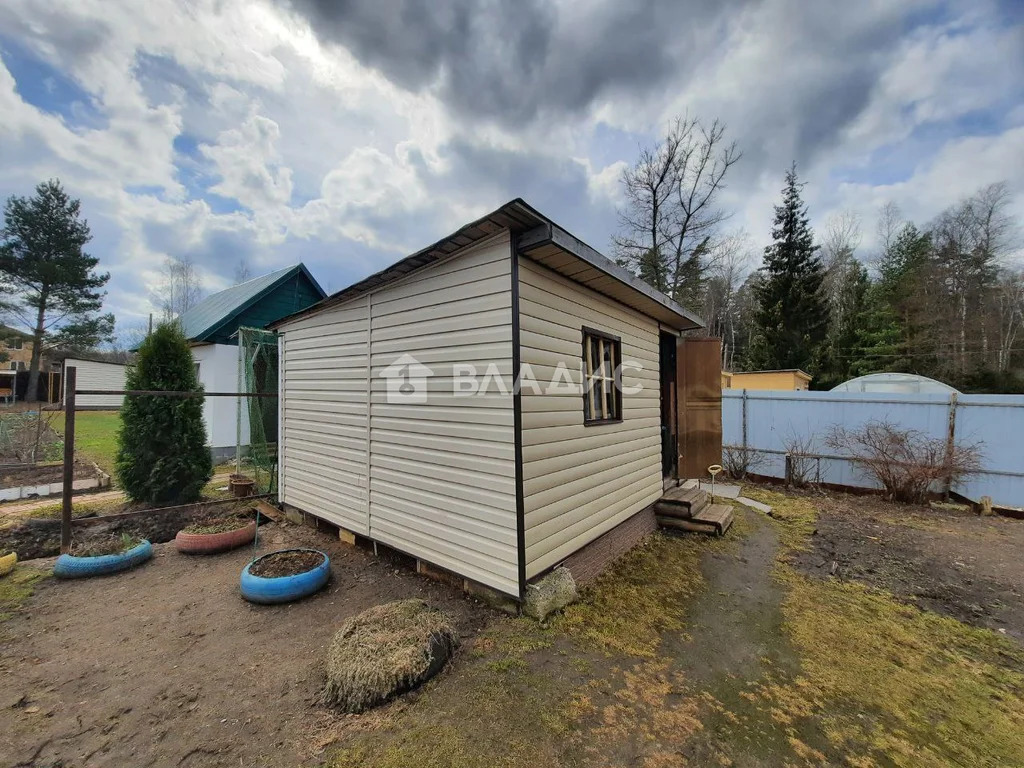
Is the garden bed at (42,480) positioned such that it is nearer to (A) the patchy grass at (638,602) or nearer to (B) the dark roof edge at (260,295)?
(B) the dark roof edge at (260,295)

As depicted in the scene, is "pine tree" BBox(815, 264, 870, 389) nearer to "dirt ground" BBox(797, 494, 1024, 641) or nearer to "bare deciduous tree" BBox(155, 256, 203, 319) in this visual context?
"dirt ground" BBox(797, 494, 1024, 641)

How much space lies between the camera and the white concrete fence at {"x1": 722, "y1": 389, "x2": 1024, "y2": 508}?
19.5 feet

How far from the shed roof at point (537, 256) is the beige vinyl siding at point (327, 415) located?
0.42 m

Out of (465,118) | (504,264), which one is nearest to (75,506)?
(504,264)

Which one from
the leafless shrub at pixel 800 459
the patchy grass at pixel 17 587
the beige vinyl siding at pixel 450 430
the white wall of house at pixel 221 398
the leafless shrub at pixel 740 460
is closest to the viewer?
the beige vinyl siding at pixel 450 430

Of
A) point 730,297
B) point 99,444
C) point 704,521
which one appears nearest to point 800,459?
point 704,521

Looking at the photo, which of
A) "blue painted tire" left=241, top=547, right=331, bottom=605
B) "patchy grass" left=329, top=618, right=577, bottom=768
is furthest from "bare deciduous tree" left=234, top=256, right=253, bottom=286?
"patchy grass" left=329, top=618, right=577, bottom=768

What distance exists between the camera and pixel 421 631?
8.14 feet

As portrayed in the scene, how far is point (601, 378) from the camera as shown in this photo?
4.22 metres

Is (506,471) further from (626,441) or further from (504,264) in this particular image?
(626,441)

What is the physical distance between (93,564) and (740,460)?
33.7ft

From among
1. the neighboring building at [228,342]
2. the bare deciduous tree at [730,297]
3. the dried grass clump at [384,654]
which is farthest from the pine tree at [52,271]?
the bare deciduous tree at [730,297]

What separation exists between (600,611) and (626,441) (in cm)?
196

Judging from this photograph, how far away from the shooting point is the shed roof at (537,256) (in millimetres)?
2744
